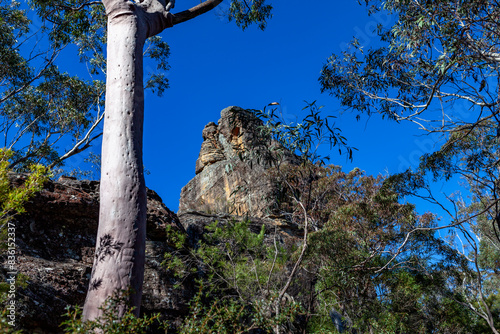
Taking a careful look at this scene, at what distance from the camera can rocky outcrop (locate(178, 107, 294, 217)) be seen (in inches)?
696

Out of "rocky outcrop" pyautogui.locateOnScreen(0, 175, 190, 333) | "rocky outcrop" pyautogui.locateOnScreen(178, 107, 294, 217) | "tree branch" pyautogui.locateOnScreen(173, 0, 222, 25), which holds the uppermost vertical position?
"rocky outcrop" pyautogui.locateOnScreen(178, 107, 294, 217)

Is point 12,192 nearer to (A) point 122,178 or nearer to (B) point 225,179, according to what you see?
(A) point 122,178

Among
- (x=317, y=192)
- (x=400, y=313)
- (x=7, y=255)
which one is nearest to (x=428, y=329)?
(x=400, y=313)

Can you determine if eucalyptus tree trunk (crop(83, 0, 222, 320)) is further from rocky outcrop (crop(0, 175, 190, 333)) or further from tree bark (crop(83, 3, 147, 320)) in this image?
rocky outcrop (crop(0, 175, 190, 333))

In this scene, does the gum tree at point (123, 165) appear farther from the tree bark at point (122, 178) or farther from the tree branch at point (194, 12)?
the tree branch at point (194, 12)

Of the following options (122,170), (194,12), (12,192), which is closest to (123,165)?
(122,170)

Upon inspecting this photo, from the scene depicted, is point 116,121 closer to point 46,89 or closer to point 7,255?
point 7,255

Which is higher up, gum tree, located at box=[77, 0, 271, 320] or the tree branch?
the tree branch

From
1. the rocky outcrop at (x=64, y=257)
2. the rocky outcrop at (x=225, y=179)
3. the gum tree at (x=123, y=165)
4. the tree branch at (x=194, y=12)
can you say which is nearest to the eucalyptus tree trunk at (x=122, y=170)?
the gum tree at (x=123, y=165)

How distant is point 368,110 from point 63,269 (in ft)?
23.7

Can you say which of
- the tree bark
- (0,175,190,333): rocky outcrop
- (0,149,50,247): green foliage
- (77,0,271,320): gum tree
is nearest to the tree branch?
(77,0,271,320): gum tree

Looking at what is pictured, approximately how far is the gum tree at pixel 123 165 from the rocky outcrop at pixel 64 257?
1.64 meters

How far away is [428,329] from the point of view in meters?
10.4

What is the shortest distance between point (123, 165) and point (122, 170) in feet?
0.21
